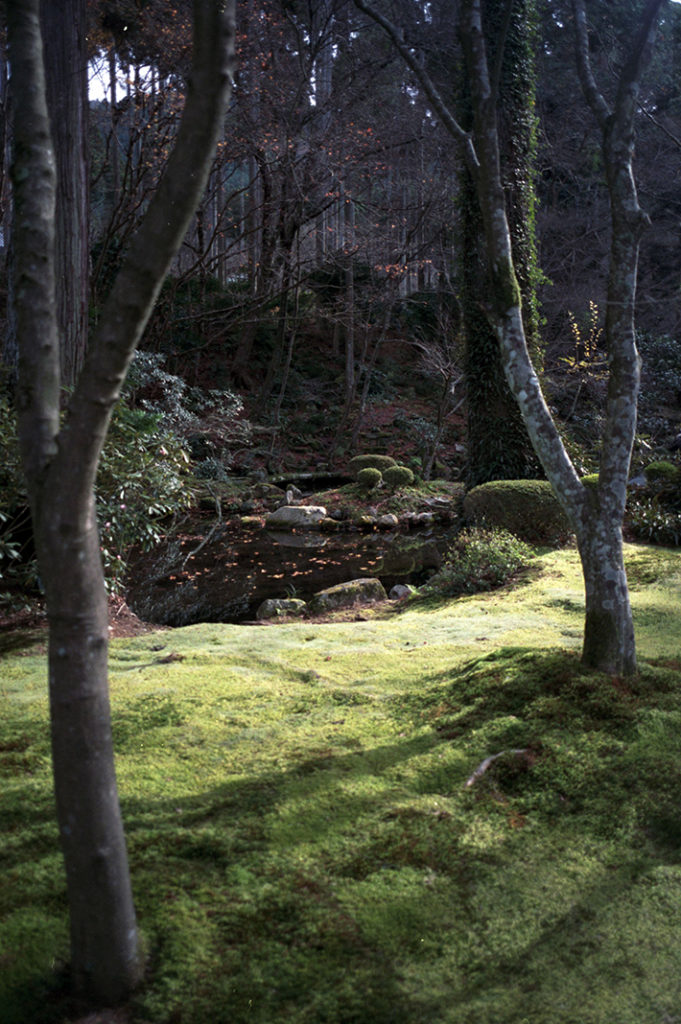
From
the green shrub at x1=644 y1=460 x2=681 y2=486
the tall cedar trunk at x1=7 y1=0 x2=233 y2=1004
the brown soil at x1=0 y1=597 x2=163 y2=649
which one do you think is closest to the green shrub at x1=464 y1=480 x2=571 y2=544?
Result: the green shrub at x1=644 y1=460 x2=681 y2=486

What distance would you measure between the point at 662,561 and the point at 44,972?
7.33 m

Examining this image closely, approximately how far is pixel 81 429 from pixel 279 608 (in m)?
6.35


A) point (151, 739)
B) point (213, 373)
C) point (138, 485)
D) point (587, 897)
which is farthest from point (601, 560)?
point (213, 373)

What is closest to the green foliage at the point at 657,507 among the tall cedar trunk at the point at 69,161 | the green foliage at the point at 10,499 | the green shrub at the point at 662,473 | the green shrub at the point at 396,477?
the green shrub at the point at 662,473

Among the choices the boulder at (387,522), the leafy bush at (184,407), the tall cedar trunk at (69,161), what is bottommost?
the boulder at (387,522)

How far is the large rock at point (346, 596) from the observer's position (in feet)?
26.4

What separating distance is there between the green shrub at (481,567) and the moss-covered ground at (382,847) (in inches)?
140

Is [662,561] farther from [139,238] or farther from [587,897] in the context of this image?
[139,238]

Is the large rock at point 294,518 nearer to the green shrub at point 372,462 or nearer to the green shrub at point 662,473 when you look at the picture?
the green shrub at point 372,462

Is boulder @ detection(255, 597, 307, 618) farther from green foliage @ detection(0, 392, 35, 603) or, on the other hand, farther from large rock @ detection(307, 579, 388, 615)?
green foliage @ detection(0, 392, 35, 603)

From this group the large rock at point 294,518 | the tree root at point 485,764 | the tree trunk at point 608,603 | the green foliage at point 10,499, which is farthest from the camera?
the large rock at point 294,518

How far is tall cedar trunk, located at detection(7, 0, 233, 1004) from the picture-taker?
172 cm

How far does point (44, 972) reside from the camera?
1.94 m

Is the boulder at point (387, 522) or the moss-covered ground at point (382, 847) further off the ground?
the boulder at point (387, 522)
